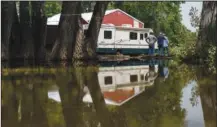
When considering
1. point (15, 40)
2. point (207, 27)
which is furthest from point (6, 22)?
point (207, 27)

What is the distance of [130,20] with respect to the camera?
44438mm

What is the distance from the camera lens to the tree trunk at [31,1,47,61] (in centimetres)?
2280

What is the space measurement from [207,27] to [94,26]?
8873mm

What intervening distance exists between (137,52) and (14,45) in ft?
28.8

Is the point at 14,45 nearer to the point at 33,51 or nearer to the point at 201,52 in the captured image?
the point at 33,51

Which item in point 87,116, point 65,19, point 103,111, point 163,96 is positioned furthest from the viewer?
point 65,19

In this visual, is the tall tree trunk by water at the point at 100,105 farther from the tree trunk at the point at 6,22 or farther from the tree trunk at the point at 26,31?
the tree trunk at the point at 26,31

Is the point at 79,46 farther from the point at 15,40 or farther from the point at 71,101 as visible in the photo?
the point at 71,101

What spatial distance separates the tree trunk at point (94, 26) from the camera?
71.2 feet

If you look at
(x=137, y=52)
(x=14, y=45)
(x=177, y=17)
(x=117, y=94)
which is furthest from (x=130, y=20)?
(x=117, y=94)

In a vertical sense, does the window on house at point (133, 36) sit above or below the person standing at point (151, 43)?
above

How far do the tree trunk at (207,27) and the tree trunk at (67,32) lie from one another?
25.8 ft

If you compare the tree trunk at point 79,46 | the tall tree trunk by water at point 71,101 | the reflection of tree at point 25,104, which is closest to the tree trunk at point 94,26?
the tree trunk at point 79,46

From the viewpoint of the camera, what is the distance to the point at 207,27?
46.2ft
